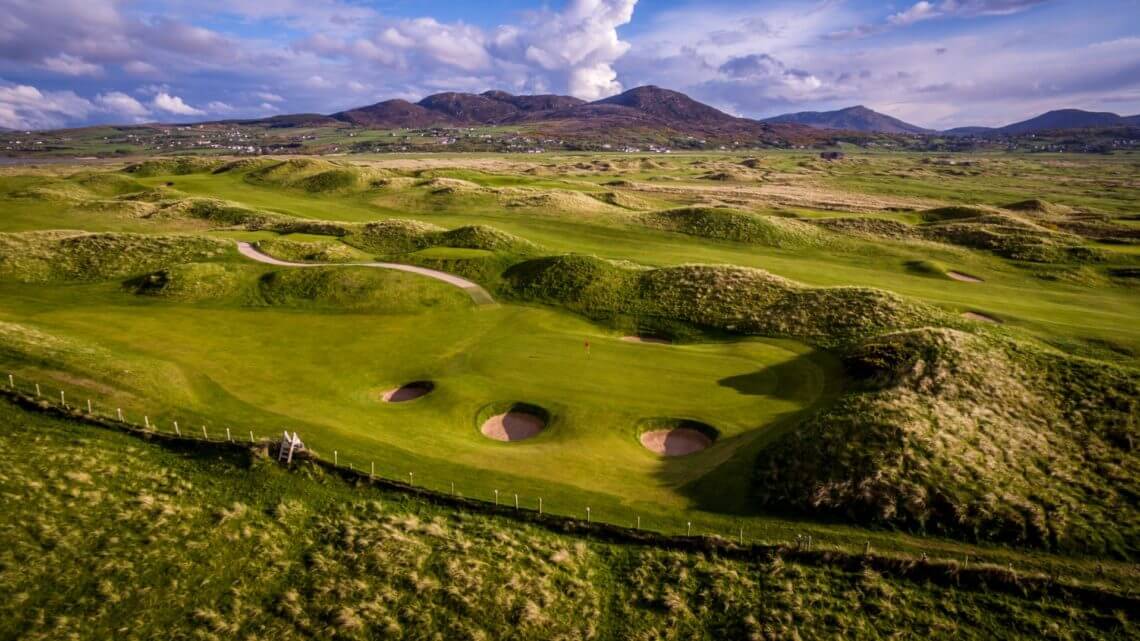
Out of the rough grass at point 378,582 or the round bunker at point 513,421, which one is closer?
the rough grass at point 378,582

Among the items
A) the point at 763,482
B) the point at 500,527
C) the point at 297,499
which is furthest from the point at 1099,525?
the point at 297,499

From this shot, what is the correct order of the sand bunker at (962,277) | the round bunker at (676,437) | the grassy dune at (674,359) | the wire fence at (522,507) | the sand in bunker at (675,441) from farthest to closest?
the sand bunker at (962,277)
the round bunker at (676,437)
the sand in bunker at (675,441)
the grassy dune at (674,359)
the wire fence at (522,507)

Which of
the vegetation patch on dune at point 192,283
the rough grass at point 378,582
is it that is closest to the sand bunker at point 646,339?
the rough grass at point 378,582

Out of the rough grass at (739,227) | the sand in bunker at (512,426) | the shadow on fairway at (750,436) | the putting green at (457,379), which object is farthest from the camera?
the rough grass at (739,227)

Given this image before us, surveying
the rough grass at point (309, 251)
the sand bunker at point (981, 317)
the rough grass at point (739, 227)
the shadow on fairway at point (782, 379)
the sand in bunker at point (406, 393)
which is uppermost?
the rough grass at point (739, 227)

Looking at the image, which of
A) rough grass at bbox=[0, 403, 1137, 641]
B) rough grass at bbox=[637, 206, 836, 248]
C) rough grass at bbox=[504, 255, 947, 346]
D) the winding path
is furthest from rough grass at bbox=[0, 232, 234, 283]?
rough grass at bbox=[637, 206, 836, 248]

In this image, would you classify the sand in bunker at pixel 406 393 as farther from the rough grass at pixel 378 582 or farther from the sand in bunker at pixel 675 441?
the sand in bunker at pixel 675 441

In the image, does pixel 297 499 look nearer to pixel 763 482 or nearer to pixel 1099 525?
pixel 763 482
